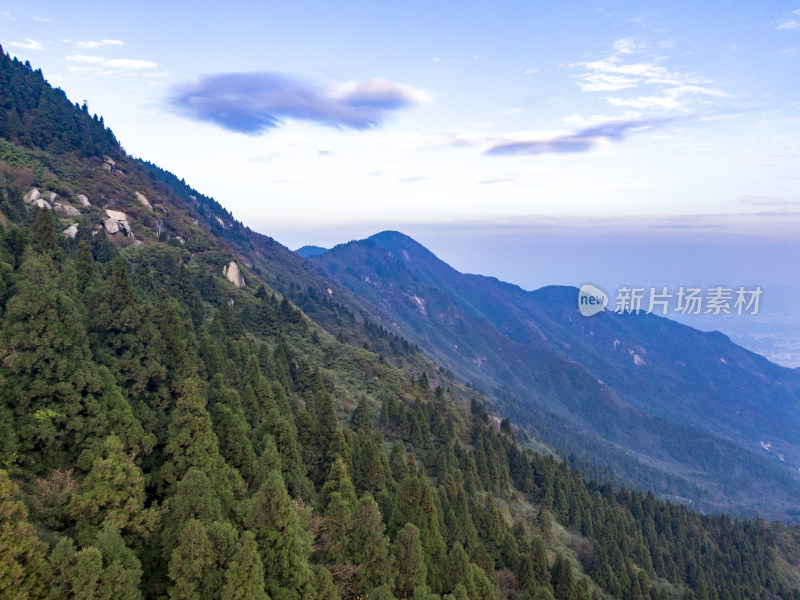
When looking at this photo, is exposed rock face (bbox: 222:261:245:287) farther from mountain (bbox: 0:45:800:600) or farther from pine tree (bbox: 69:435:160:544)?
pine tree (bbox: 69:435:160:544)

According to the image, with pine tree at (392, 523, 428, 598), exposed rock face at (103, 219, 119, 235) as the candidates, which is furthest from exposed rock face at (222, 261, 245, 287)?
pine tree at (392, 523, 428, 598)

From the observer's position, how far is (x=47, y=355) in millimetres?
27062

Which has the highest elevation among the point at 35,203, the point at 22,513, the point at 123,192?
the point at 123,192

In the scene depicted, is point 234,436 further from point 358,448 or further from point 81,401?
point 358,448

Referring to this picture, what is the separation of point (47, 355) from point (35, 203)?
7003 cm

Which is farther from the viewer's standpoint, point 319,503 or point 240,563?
point 319,503

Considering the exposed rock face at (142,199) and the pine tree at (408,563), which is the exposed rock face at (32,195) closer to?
the exposed rock face at (142,199)

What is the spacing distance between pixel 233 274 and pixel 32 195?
39839 mm

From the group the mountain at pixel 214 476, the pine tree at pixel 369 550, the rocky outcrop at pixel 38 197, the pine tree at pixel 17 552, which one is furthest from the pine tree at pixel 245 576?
the rocky outcrop at pixel 38 197

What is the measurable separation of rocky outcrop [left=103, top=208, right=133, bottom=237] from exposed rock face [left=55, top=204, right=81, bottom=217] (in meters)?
5.79

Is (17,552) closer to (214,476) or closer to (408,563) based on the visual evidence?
(214,476)

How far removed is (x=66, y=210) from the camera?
82000mm

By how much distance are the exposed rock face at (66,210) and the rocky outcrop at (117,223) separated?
5.79 metres

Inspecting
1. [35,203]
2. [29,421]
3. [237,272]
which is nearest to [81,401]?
[29,421]
